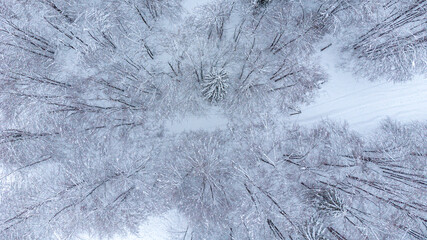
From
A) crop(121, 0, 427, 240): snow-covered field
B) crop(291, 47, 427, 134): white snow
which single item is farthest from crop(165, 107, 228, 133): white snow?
crop(291, 47, 427, 134): white snow

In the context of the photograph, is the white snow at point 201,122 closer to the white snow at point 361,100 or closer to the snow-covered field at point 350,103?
the snow-covered field at point 350,103

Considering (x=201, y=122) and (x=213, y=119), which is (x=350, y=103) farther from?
(x=201, y=122)

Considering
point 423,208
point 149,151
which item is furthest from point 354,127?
point 149,151

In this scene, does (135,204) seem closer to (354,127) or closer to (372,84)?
(354,127)

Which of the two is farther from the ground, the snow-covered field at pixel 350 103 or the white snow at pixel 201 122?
the snow-covered field at pixel 350 103

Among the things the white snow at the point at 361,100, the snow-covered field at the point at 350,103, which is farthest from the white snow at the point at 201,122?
the white snow at the point at 361,100
